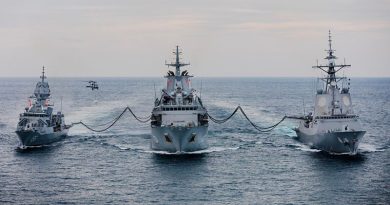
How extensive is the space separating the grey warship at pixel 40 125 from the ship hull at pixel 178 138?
20.5m

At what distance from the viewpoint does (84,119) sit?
120562mm

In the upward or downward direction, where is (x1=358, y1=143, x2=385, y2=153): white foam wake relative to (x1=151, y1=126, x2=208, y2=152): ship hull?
downward

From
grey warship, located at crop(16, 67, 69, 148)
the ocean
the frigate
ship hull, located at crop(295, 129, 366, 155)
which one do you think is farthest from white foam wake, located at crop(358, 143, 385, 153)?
grey warship, located at crop(16, 67, 69, 148)

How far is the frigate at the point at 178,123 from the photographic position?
241 ft

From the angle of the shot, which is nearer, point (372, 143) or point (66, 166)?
point (66, 166)

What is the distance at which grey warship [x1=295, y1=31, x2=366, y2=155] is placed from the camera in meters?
73.5

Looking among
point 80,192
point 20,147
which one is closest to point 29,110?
point 20,147

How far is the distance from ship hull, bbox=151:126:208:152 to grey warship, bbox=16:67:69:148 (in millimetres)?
20453

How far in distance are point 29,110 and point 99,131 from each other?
15.6 metres

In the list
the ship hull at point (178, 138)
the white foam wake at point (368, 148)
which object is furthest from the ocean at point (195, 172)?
the ship hull at point (178, 138)

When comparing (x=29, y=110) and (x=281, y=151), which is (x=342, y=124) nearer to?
(x=281, y=151)
